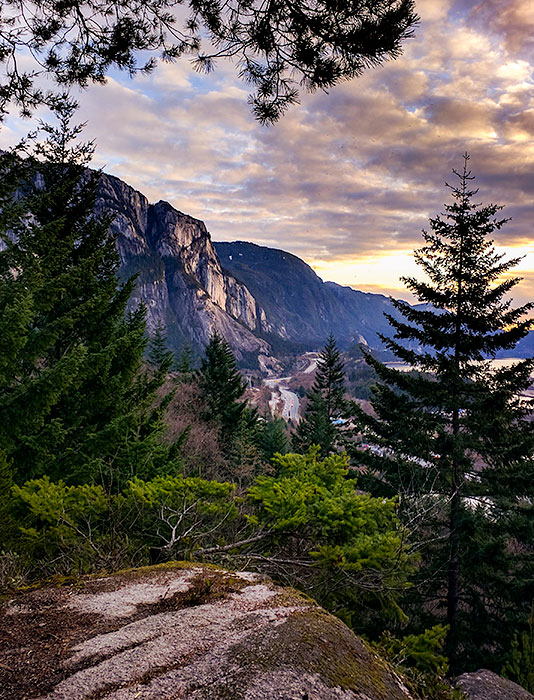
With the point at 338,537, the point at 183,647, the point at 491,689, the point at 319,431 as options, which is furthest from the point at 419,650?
the point at 319,431

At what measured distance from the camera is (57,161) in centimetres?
918

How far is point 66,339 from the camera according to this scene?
8.60 m

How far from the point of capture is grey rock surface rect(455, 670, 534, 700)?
4.43m

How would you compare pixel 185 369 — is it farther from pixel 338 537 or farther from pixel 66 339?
pixel 338 537

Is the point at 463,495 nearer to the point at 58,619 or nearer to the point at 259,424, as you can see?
the point at 58,619

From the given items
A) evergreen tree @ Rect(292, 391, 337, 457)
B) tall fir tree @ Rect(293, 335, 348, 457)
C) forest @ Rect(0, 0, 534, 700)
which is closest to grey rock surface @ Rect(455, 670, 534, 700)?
forest @ Rect(0, 0, 534, 700)

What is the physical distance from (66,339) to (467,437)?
10.2m

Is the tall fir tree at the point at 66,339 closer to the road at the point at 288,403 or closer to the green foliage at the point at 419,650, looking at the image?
the green foliage at the point at 419,650

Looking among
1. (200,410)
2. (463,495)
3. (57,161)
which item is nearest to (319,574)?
(463,495)

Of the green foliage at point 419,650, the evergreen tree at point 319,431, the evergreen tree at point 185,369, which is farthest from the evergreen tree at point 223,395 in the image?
the green foliage at point 419,650

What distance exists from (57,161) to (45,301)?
376cm

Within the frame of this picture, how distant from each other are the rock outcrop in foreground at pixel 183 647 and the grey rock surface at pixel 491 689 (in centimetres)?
298

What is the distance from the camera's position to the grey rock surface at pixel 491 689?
4.43 meters

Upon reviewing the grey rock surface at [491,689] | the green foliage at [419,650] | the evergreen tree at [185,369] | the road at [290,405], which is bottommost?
the road at [290,405]
